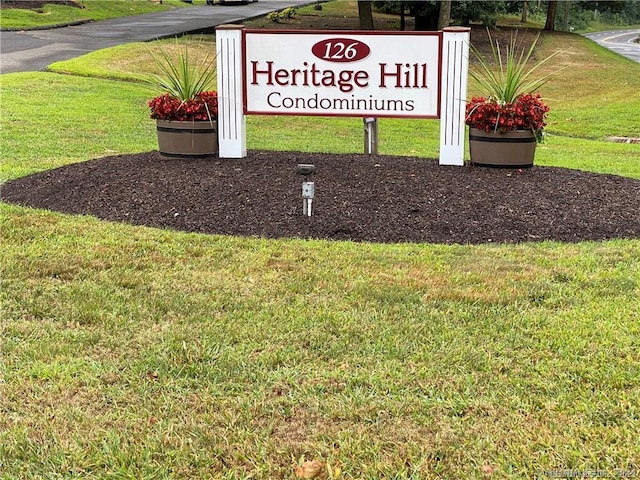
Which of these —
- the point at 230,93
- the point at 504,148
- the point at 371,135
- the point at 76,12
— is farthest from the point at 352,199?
the point at 76,12

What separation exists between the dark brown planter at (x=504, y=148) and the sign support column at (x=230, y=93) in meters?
2.44

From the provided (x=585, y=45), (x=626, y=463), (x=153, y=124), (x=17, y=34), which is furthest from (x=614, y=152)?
(x=585, y=45)

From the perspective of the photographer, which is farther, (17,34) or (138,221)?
(17,34)

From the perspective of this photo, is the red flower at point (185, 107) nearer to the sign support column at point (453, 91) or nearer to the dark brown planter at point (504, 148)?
the sign support column at point (453, 91)

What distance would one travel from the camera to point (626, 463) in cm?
265

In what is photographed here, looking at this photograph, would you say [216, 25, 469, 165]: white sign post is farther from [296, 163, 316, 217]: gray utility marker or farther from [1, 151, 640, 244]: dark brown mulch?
[296, 163, 316, 217]: gray utility marker

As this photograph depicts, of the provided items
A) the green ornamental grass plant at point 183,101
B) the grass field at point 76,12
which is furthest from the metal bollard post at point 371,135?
the grass field at point 76,12

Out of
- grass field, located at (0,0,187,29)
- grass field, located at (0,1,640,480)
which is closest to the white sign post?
grass field, located at (0,1,640,480)

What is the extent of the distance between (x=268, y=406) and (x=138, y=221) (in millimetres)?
3292

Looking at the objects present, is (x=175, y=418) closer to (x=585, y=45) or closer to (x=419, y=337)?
(x=419, y=337)

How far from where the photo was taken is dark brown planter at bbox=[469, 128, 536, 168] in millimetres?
7074

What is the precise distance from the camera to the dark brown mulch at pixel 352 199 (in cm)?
580

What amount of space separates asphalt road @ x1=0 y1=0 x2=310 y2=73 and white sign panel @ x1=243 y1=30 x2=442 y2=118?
11822 millimetres

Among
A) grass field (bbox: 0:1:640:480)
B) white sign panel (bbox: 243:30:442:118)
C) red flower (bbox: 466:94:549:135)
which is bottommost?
grass field (bbox: 0:1:640:480)
